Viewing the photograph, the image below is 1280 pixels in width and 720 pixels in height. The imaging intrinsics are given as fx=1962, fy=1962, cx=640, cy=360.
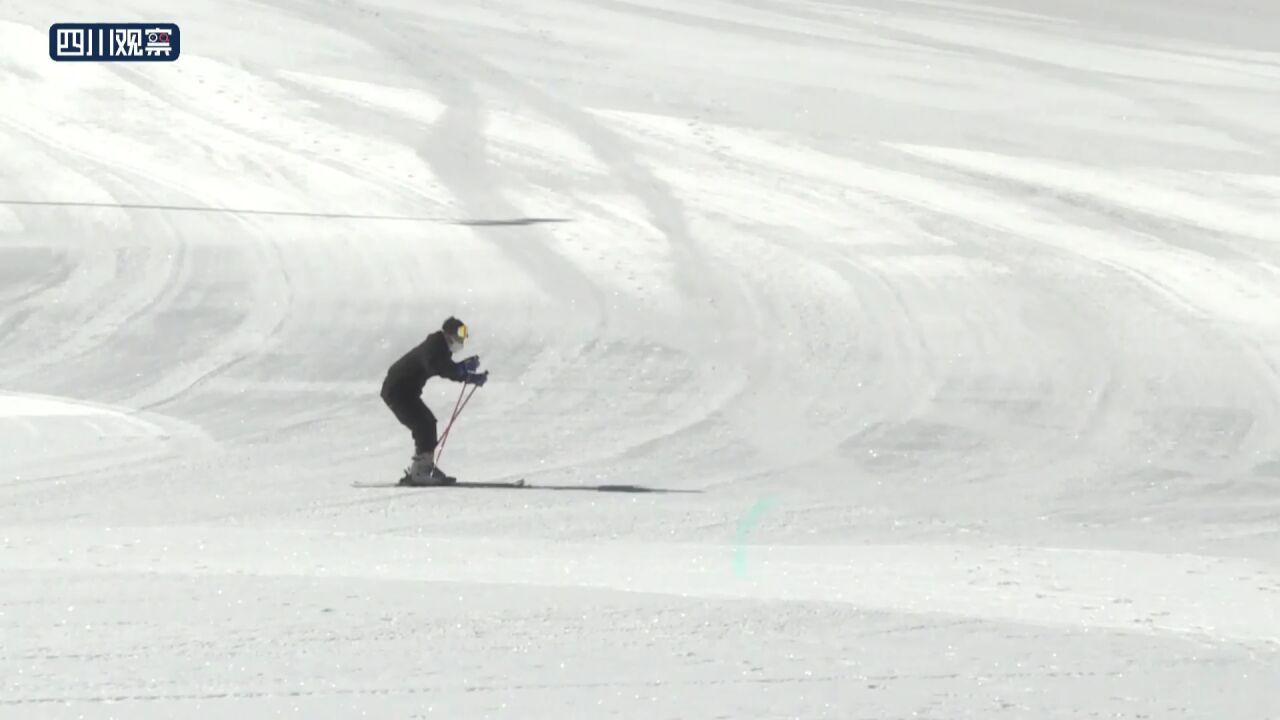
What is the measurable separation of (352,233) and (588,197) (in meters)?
3.21

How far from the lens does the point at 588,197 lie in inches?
960

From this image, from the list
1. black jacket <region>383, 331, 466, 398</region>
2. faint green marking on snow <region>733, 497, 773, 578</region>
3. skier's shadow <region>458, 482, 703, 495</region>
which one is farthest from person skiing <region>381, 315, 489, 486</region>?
faint green marking on snow <region>733, 497, 773, 578</region>

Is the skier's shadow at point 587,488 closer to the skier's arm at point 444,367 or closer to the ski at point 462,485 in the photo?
the ski at point 462,485

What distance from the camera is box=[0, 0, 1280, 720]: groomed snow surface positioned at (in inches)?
334

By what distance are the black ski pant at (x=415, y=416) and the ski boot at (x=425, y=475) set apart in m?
0.05

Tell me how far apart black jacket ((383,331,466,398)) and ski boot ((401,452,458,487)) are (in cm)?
43

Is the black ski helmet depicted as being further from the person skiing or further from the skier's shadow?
the skier's shadow

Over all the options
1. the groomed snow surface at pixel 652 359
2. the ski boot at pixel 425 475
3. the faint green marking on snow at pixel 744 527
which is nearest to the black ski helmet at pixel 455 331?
the ski boot at pixel 425 475

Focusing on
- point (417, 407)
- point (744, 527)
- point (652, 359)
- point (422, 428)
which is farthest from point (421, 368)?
point (652, 359)

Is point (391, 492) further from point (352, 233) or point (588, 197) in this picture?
point (588, 197)

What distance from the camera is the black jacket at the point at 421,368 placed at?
12.3 meters

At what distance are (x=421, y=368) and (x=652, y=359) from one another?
5314 millimetres

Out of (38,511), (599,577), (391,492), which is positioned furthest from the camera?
(391,492)

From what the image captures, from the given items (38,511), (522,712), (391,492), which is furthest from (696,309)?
(522,712)
